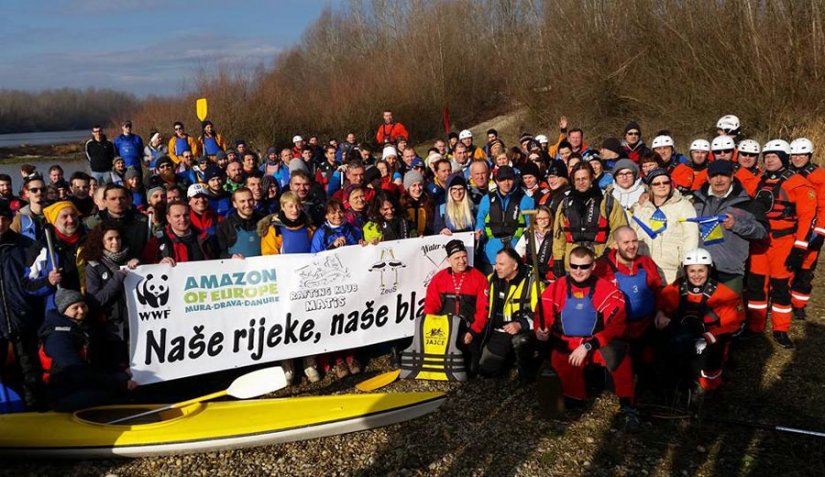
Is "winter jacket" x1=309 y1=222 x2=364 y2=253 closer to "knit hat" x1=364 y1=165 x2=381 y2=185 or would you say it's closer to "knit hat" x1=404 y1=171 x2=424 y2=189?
"knit hat" x1=404 y1=171 x2=424 y2=189

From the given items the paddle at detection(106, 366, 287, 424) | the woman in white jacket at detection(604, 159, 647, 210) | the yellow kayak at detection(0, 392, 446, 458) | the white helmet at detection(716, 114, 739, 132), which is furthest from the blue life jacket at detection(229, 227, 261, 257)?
the white helmet at detection(716, 114, 739, 132)

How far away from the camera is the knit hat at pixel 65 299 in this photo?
189 inches

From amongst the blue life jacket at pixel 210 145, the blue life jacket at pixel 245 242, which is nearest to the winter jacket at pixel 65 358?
the blue life jacket at pixel 245 242

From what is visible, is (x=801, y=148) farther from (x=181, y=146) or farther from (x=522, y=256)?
(x=181, y=146)

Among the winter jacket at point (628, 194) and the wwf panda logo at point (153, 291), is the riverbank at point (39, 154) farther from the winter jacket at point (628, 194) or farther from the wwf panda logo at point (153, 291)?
the winter jacket at point (628, 194)

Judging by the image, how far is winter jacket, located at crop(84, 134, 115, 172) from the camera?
13.7 m

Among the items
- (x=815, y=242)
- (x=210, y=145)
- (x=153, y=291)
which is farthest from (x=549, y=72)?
(x=153, y=291)

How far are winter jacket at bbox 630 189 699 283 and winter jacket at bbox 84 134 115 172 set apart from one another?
42.8 ft

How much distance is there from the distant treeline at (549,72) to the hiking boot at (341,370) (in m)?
13.2

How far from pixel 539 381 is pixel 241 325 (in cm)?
301

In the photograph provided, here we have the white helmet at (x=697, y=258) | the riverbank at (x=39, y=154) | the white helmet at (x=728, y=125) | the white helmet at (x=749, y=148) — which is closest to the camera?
the white helmet at (x=697, y=258)

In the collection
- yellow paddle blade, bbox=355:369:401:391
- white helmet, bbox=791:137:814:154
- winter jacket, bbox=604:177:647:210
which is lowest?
yellow paddle blade, bbox=355:369:401:391

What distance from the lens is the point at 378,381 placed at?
5.74 meters

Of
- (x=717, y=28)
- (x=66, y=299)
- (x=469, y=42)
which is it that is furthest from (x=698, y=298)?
(x=469, y=42)
